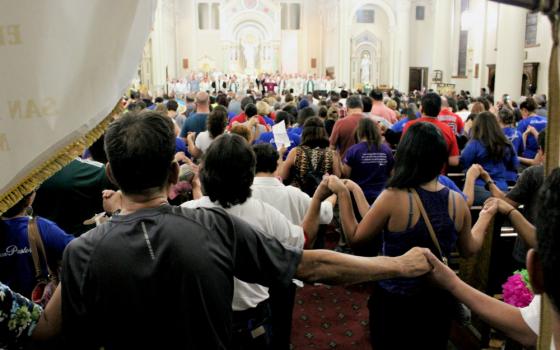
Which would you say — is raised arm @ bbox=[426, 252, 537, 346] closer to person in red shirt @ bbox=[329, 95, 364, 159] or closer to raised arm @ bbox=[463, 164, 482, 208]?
raised arm @ bbox=[463, 164, 482, 208]

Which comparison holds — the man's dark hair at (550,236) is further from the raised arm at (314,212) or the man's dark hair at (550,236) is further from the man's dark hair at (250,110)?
the man's dark hair at (250,110)

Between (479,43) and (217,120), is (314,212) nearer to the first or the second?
(217,120)

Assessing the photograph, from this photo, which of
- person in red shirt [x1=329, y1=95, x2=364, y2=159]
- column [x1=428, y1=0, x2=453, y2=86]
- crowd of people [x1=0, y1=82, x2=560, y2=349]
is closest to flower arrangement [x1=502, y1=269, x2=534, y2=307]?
crowd of people [x1=0, y1=82, x2=560, y2=349]

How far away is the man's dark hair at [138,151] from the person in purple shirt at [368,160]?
377 cm

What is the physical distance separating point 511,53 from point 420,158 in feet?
49.5

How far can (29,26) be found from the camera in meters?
1.20

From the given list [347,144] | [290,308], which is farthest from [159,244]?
[347,144]

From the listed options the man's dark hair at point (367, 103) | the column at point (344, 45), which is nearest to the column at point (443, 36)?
the column at point (344, 45)

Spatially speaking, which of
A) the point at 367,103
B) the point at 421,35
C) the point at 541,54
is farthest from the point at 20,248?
the point at 421,35

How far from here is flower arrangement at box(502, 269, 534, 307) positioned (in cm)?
269

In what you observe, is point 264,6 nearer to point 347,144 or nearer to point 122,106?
point 347,144

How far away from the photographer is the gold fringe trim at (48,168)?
126cm

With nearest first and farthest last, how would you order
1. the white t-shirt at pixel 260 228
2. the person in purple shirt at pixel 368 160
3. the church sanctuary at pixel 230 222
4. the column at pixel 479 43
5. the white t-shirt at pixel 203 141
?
the church sanctuary at pixel 230 222 → the white t-shirt at pixel 260 228 → the person in purple shirt at pixel 368 160 → the white t-shirt at pixel 203 141 → the column at pixel 479 43

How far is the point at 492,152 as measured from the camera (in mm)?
5086
